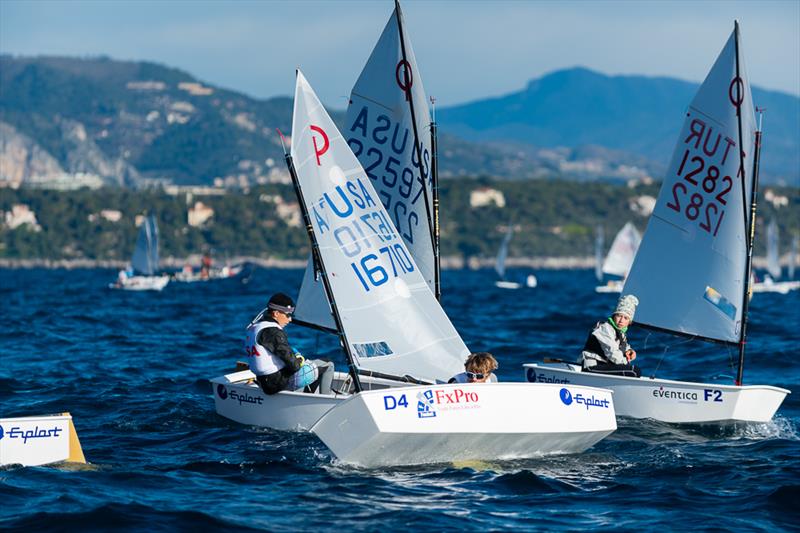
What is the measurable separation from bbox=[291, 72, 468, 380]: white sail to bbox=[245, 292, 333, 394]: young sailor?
29.6 inches

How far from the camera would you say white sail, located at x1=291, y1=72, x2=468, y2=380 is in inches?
627

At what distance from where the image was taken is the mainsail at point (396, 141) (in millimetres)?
20250

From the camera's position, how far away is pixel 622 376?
61.6ft

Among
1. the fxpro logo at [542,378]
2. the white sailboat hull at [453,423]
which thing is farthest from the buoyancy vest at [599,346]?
the white sailboat hull at [453,423]

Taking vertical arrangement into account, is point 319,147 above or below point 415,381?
above

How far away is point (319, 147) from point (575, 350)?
60.6 feet

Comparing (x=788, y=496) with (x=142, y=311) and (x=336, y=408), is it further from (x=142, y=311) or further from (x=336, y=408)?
(x=142, y=311)

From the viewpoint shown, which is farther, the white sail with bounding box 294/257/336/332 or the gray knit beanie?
the white sail with bounding box 294/257/336/332

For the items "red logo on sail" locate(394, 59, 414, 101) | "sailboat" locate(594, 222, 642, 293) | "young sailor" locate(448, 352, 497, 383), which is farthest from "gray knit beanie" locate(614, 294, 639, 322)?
"sailboat" locate(594, 222, 642, 293)

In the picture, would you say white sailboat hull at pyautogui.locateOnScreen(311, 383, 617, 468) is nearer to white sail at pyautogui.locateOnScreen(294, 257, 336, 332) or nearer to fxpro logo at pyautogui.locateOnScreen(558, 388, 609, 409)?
fxpro logo at pyautogui.locateOnScreen(558, 388, 609, 409)

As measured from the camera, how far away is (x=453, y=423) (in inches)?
550

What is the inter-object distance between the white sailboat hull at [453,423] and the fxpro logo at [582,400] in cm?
1

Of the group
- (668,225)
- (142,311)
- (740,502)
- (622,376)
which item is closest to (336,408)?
(740,502)

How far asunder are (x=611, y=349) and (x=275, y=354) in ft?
17.5
